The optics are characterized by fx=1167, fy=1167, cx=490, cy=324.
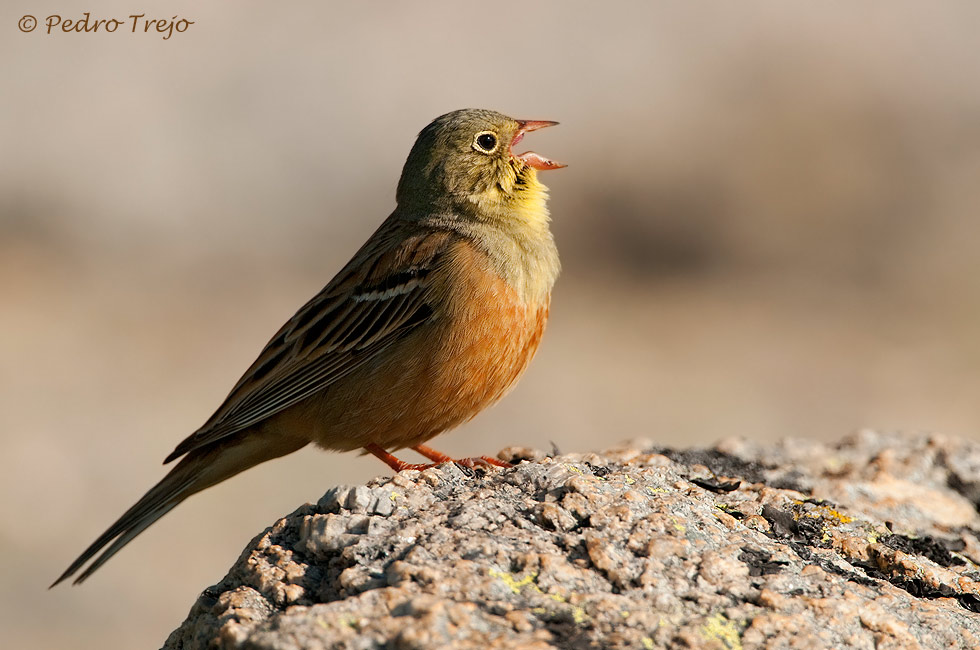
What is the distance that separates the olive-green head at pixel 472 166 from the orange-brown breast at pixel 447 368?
1.99ft

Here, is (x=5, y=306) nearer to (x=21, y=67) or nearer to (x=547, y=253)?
(x=21, y=67)

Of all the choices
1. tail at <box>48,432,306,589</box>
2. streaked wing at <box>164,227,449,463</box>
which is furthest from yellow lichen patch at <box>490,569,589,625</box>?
tail at <box>48,432,306,589</box>

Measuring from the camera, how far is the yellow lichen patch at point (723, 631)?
3.06m

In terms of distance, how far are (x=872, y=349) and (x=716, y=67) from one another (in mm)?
5024

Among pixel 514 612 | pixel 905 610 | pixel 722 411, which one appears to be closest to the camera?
pixel 514 612

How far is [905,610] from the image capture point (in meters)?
3.51

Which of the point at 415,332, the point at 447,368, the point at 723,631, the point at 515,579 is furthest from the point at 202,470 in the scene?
the point at 723,631

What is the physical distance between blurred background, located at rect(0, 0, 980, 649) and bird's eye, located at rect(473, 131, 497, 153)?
15.1ft

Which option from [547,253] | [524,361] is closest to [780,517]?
[524,361]

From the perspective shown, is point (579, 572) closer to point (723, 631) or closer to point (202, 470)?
point (723, 631)

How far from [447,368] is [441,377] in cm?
5

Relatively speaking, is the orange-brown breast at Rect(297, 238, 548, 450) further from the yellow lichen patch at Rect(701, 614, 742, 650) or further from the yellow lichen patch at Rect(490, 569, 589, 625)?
the yellow lichen patch at Rect(701, 614, 742, 650)

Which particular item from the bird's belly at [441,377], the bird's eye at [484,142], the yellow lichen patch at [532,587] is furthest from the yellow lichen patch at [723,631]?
the bird's eye at [484,142]

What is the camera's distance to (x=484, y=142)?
21.0ft
